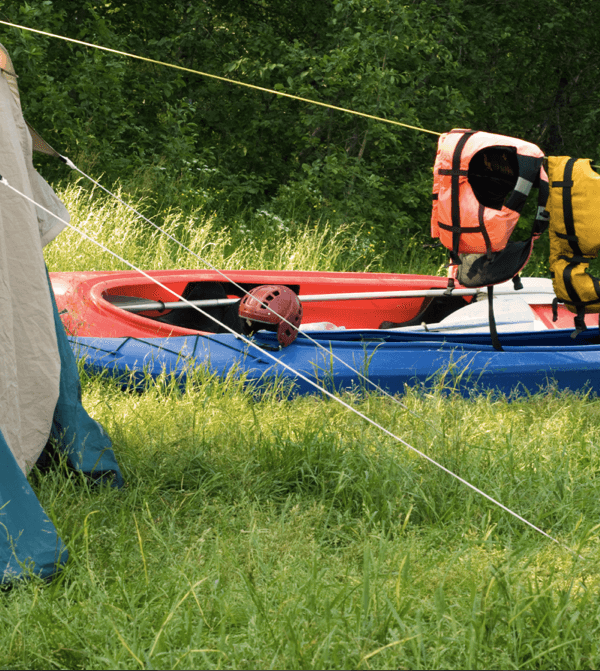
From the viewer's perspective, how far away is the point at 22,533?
212 centimetres

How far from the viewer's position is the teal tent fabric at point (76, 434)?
266 centimetres

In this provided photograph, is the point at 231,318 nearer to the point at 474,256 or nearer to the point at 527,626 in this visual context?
the point at 474,256

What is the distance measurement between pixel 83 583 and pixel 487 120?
1018 centimetres

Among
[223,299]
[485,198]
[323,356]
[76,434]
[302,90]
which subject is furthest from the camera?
[302,90]

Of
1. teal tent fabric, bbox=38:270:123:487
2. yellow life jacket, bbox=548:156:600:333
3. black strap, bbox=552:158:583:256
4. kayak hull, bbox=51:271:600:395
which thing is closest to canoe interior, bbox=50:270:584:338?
kayak hull, bbox=51:271:600:395

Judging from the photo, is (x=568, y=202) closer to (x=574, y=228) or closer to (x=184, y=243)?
(x=574, y=228)

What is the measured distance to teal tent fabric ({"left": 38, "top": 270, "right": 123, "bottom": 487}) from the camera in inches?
105

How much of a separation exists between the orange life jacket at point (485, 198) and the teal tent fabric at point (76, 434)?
7.17 feet

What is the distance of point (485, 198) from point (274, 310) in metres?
1.38

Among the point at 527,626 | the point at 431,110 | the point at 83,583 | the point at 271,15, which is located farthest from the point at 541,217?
the point at 271,15

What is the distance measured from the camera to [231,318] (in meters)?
4.50

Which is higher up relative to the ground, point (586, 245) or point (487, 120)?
point (487, 120)

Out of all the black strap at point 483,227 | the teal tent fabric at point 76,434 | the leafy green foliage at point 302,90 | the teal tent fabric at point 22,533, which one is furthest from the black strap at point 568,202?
the leafy green foliage at point 302,90

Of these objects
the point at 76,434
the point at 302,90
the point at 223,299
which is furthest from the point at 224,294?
the point at 302,90
